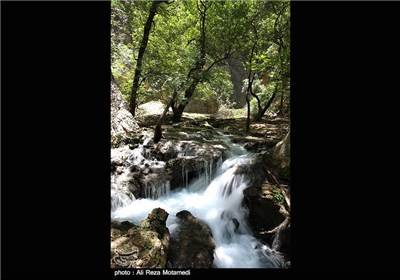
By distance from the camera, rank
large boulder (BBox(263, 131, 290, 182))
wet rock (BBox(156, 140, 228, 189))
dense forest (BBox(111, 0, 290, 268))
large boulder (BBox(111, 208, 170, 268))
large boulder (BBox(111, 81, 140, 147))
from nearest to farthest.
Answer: large boulder (BBox(111, 208, 170, 268)) < dense forest (BBox(111, 0, 290, 268)) < large boulder (BBox(263, 131, 290, 182)) < wet rock (BBox(156, 140, 228, 189)) < large boulder (BBox(111, 81, 140, 147))

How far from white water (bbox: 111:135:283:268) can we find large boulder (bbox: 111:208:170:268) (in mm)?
618

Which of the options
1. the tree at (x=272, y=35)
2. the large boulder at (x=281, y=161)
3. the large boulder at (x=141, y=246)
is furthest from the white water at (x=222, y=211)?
the tree at (x=272, y=35)

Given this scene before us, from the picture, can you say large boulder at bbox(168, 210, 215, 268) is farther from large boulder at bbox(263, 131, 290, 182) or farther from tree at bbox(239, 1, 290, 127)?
Answer: tree at bbox(239, 1, 290, 127)

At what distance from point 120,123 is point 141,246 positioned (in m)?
5.05

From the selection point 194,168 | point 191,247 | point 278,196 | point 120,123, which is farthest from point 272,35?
point 191,247

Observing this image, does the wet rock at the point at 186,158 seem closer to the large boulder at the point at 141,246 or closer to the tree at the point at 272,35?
the large boulder at the point at 141,246

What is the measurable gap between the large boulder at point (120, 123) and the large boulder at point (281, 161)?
423cm

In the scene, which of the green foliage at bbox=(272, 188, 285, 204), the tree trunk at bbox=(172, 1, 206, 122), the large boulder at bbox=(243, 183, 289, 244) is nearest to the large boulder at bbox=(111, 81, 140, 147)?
the tree trunk at bbox=(172, 1, 206, 122)

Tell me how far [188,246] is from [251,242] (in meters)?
1.44

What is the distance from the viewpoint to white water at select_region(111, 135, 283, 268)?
4453 millimetres

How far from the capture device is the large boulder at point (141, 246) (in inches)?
129
